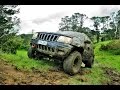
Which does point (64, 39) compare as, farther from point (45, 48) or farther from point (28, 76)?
point (28, 76)

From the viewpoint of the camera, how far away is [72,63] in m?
8.51

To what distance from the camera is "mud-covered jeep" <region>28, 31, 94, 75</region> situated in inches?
337

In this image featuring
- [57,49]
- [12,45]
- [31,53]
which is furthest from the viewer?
[12,45]

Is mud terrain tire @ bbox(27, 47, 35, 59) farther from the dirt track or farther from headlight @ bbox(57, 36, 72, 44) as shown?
headlight @ bbox(57, 36, 72, 44)

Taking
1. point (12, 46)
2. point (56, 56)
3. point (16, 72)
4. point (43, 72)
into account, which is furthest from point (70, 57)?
point (12, 46)

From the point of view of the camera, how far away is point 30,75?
25.6ft

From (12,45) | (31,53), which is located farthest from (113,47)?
(31,53)

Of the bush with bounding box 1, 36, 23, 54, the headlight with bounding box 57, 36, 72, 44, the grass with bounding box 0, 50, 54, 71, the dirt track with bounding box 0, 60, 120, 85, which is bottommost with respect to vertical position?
the dirt track with bounding box 0, 60, 120, 85

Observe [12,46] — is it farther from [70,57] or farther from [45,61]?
[70,57]

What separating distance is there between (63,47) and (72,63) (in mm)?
522

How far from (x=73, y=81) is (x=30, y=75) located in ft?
3.79

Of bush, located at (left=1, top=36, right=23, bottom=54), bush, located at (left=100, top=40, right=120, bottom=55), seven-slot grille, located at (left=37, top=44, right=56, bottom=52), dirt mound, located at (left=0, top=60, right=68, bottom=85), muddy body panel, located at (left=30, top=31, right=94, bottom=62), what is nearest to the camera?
dirt mound, located at (left=0, top=60, right=68, bottom=85)

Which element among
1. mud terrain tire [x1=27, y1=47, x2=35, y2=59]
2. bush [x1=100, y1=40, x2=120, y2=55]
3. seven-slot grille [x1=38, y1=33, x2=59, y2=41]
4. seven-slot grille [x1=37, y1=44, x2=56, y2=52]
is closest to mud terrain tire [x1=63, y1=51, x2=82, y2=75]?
seven-slot grille [x1=37, y1=44, x2=56, y2=52]
